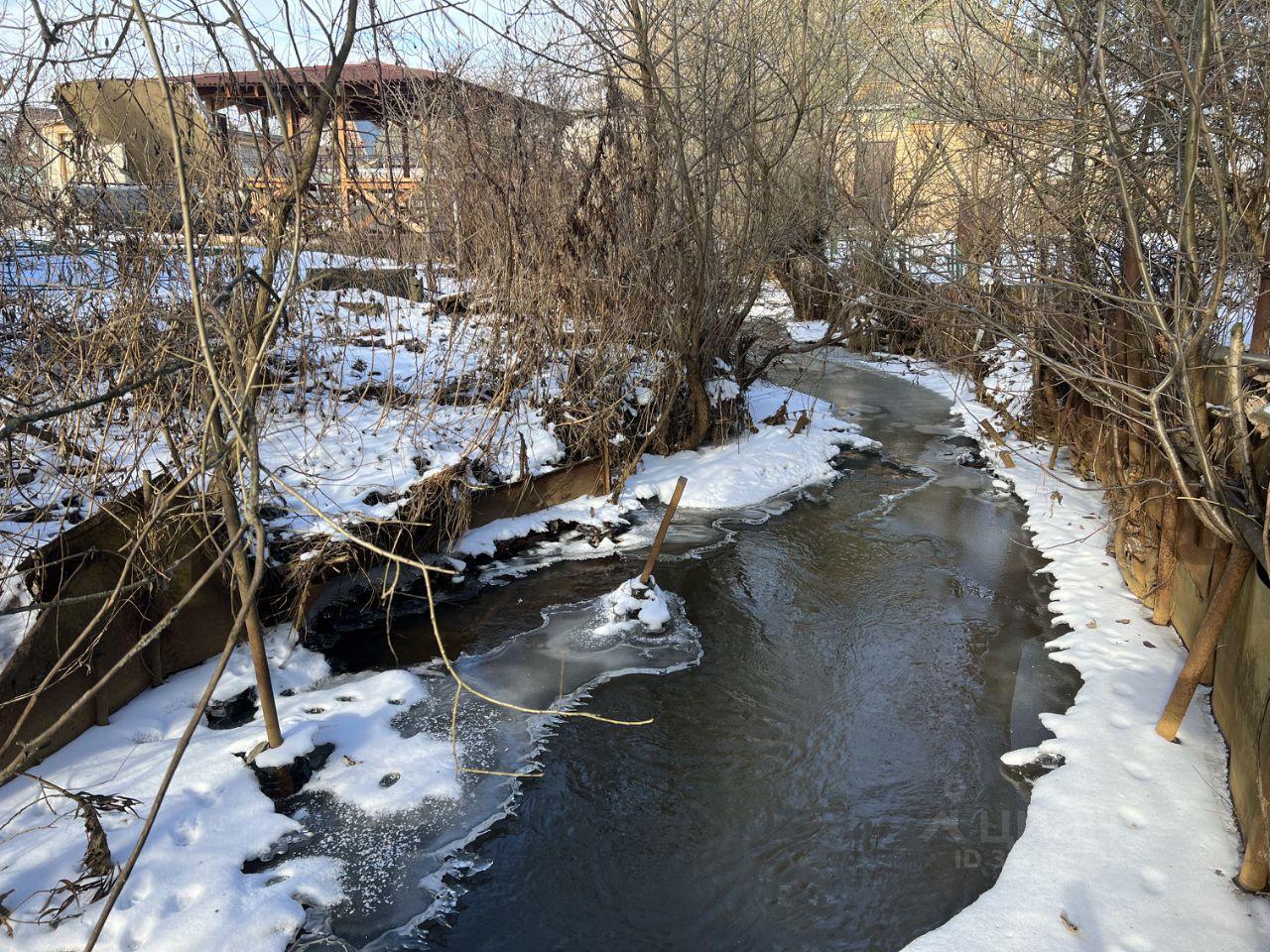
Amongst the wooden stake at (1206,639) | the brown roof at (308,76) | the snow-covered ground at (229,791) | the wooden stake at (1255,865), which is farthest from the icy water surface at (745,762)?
the brown roof at (308,76)

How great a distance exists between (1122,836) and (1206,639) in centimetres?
107

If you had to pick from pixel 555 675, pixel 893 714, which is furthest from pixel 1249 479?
pixel 555 675

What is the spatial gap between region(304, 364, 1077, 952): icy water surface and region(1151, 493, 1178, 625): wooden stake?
83 centimetres

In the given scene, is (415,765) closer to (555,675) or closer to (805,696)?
(555,675)

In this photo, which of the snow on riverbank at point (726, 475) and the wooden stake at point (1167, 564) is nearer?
the wooden stake at point (1167, 564)

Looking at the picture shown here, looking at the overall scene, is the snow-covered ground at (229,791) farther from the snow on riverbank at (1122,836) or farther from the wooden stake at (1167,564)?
the wooden stake at (1167,564)

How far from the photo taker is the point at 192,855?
13.9 ft

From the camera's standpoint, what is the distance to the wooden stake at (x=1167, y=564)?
619 cm

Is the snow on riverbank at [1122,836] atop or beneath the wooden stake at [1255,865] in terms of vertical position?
beneath

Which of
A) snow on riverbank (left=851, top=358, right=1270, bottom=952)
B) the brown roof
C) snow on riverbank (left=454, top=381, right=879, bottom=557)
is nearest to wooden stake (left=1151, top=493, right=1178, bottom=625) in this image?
snow on riverbank (left=851, top=358, right=1270, bottom=952)

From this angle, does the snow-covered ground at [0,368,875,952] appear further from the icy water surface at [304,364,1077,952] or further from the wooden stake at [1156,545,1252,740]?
the wooden stake at [1156,545,1252,740]

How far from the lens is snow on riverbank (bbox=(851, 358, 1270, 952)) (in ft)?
12.4

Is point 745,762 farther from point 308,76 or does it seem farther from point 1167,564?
point 308,76

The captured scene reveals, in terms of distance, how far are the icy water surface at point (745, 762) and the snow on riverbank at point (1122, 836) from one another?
19cm
